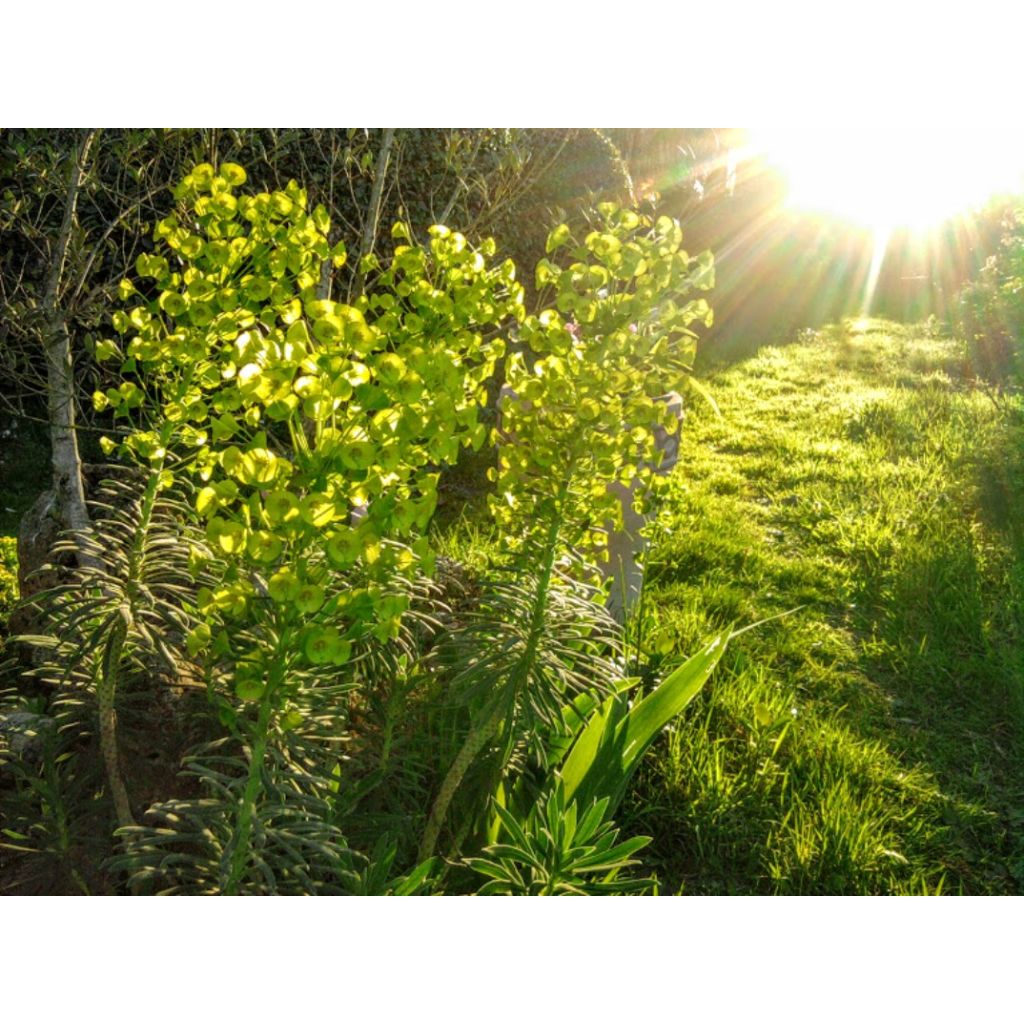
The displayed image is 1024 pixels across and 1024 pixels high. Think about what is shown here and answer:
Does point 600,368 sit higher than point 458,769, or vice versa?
point 600,368

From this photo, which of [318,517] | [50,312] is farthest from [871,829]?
[50,312]

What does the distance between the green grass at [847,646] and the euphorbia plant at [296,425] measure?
3.58 ft

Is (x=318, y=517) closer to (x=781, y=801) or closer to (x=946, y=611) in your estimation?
(x=781, y=801)

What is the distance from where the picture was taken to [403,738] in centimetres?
187

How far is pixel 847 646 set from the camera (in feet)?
10.3

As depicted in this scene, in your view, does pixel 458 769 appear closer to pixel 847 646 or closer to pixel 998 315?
pixel 847 646

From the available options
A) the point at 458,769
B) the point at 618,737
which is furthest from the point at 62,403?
the point at 618,737

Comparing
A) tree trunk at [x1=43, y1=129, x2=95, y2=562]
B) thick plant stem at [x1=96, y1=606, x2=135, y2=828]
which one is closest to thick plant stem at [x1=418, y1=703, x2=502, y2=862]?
thick plant stem at [x1=96, y1=606, x2=135, y2=828]

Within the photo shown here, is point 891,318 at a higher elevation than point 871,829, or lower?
higher

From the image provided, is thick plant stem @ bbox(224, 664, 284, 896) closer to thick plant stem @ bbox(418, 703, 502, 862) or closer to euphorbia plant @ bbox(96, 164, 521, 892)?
euphorbia plant @ bbox(96, 164, 521, 892)

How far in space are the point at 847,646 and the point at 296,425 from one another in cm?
240

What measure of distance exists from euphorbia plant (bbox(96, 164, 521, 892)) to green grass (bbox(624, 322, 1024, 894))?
109 centimetres

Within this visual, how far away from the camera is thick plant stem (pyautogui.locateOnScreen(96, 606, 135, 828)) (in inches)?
65.0
